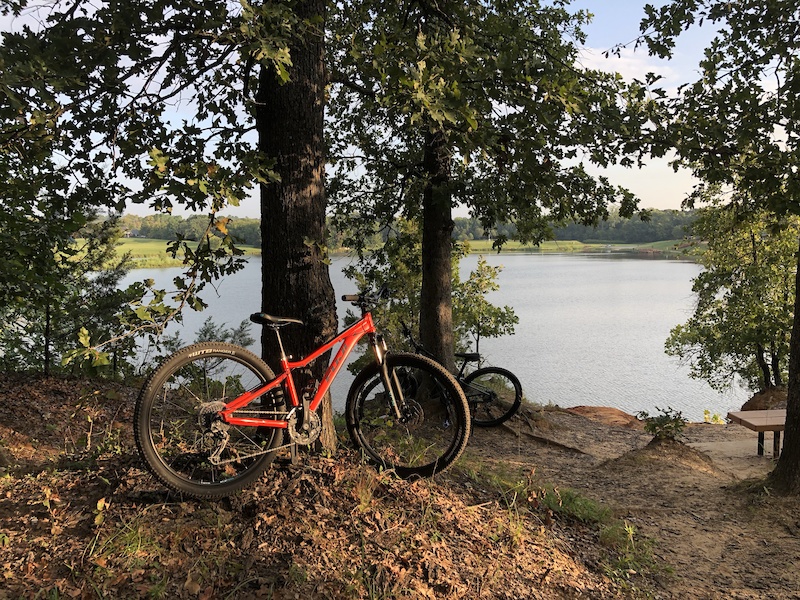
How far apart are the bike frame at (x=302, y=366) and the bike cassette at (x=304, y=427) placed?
35 millimetres

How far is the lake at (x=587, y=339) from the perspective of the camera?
26.2 m

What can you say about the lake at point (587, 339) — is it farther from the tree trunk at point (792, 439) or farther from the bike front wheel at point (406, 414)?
the bike front wheel at point (406, 414)

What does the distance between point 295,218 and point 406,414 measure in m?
1.43

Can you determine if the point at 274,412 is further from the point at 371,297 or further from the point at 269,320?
the point at 371,297

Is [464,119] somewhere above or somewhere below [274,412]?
above

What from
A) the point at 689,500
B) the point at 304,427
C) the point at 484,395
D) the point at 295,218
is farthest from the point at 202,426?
the point at 484,395

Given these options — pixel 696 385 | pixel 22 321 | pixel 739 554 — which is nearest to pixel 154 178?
pixel 739 554

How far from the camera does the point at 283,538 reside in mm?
2627

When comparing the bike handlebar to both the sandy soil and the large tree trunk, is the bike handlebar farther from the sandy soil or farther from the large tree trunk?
the sandy soil

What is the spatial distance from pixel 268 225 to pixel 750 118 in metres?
5.38

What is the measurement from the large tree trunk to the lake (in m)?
10.4

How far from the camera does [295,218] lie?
3.45 m

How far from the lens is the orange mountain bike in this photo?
290 centimetres

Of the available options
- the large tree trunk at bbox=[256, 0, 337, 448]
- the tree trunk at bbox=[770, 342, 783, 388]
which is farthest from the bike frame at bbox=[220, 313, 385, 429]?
the tree trunk at bbox=[770, 342, 783, 388]
